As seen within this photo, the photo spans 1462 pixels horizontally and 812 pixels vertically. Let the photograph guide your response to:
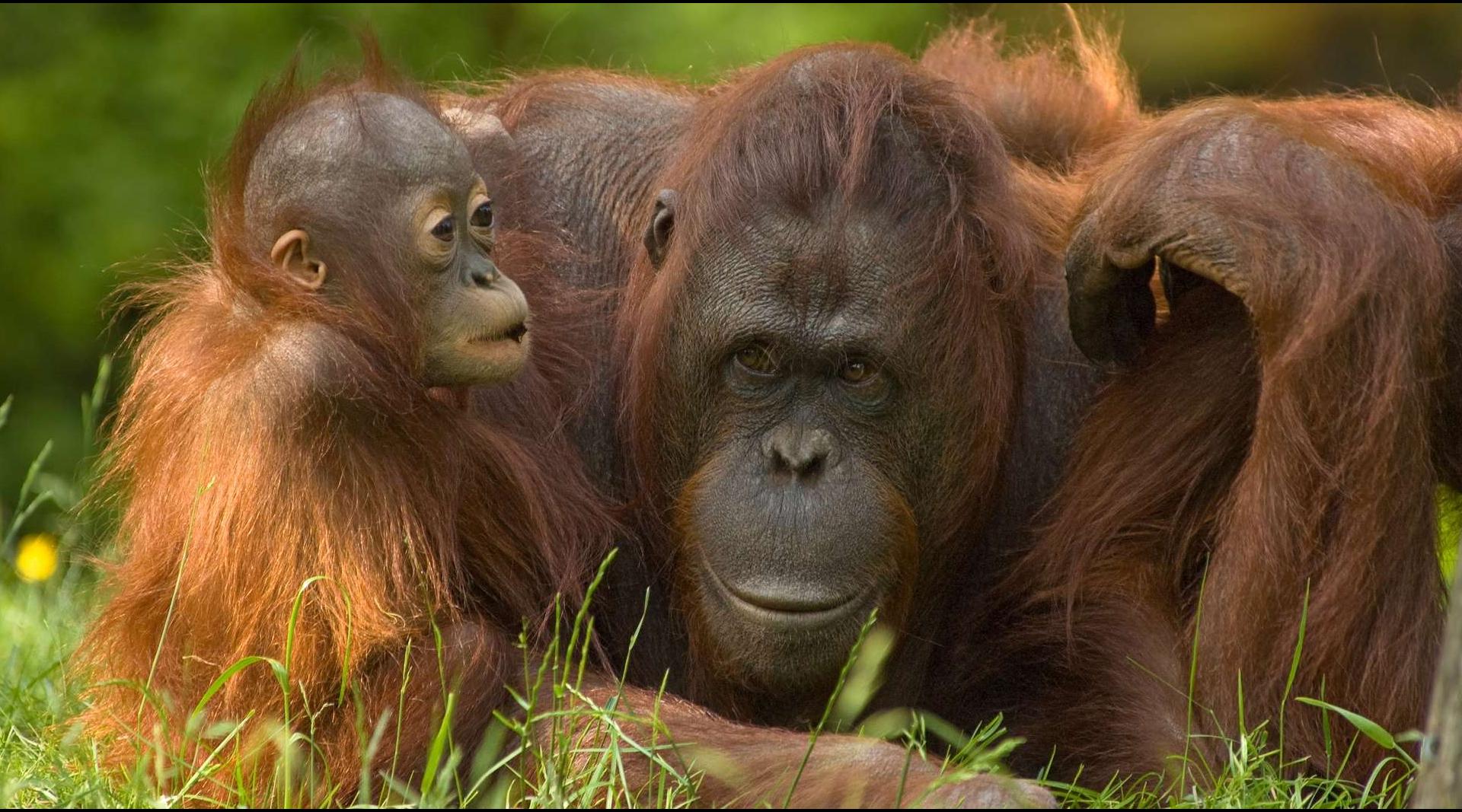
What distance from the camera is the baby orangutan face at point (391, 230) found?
3250 mm

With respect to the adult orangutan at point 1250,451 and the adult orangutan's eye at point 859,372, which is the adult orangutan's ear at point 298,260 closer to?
the adult orangutan's eye at point 859,372

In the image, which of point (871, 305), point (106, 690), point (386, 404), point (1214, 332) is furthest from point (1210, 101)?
point (106, 690)

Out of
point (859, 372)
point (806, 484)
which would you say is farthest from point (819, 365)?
point (806, 484)

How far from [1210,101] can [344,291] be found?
1737 millimetres

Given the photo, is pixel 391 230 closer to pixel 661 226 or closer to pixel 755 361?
pixel 661 226

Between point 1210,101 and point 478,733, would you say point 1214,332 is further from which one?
point 478,733

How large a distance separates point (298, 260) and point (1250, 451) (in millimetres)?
1761

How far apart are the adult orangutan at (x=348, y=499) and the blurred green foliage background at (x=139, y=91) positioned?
3854 millimetres

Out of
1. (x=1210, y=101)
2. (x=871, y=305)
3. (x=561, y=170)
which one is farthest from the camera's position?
(x=561, y=170)

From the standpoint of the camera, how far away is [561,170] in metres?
4.04

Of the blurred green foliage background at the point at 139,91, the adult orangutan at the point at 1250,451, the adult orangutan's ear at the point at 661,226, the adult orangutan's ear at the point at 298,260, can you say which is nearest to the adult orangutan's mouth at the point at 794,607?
the adult orangutan at the point at 1250,451

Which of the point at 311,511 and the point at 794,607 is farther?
the point at 794,607

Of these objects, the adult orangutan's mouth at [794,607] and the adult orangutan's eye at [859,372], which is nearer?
the adult orangutan's mouth at [794,607]

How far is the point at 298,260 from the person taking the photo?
10.8ft
